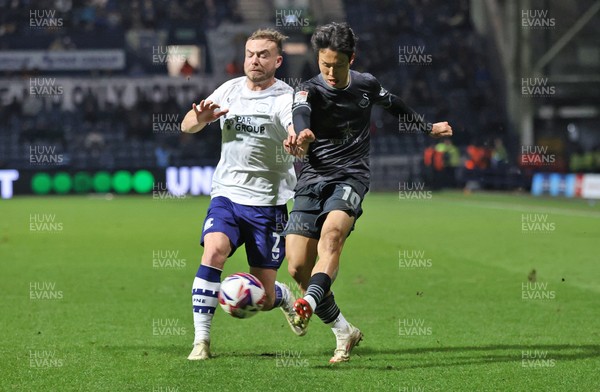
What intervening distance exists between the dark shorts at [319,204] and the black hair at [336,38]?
1.01m

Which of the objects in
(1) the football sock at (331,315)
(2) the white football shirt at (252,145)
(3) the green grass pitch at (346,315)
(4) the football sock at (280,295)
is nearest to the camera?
(3) the green grass pitch at (346,315)

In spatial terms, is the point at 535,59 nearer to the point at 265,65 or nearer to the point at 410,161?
the point at 410,161

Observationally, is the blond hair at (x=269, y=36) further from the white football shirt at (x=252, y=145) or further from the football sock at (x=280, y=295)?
the football sock at (x=280, y=295)

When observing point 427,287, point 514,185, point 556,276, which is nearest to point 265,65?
point 427,287

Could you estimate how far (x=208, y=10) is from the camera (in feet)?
155

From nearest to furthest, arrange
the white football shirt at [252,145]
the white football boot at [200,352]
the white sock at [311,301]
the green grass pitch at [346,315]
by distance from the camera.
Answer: the white sock at [311,301], the green grass pitch at [346,315], the white football boot at [200,352], the white football shirt at [252,145]

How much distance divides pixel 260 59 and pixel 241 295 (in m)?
1.79

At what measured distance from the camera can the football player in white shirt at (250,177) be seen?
8.21 meters

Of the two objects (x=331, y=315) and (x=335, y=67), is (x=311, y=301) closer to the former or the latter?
(x=331, y=315)

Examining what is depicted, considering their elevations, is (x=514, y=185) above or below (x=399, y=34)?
below

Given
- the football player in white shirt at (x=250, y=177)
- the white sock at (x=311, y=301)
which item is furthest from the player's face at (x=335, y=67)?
the white sock at (x=311, y=301)

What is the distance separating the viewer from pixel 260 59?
8289 millimetres

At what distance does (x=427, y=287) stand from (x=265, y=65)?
5703mm

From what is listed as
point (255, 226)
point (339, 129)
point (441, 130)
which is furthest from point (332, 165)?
point (441, 130)
